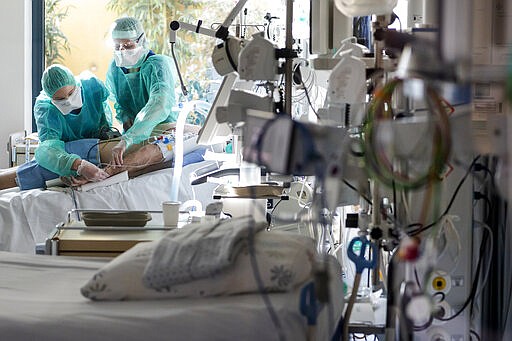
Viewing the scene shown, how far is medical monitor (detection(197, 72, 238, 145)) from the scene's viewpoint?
3578 millimetres

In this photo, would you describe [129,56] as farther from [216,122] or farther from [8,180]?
[216,122]

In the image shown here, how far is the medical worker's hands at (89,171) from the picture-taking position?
5.01 m

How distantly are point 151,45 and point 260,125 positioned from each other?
16.1 ft

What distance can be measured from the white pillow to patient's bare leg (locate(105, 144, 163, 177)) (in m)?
Result: 2.79

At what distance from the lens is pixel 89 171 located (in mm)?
5016

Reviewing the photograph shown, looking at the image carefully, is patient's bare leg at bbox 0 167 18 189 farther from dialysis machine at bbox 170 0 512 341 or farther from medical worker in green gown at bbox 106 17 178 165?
dialysis machine at bbox 170 0 512 341

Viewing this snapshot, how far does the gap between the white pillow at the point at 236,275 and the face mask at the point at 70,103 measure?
116 inches

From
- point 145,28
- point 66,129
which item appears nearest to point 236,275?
point 66,129

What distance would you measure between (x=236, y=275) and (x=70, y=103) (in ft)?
10.4

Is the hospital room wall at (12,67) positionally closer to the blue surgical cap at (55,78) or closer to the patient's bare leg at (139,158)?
the blue surgical cap at (55,78)

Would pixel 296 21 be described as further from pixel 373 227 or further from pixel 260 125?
pixel 260 125

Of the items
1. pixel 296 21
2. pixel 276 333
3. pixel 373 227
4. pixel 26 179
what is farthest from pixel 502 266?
pixel 26 179

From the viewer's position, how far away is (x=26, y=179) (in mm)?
5238

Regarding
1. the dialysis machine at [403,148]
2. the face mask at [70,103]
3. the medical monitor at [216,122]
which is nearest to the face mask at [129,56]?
the face mask at [70,103]
